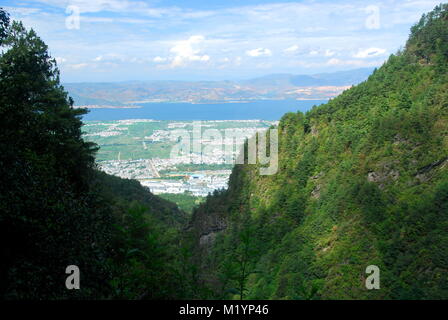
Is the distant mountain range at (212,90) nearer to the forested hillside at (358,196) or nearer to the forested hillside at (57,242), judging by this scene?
the forested hillside at (358,196)

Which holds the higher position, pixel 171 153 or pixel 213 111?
pixel 213 111

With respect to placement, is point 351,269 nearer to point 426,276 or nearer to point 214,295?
point 426,276

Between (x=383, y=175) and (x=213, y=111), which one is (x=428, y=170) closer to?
(x=383, y=175)

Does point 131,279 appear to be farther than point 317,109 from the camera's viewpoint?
No

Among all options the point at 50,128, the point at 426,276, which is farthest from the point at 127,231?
the point at 426,276

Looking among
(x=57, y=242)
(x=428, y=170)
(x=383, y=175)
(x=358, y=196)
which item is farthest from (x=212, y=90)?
(x=57, y=242)
